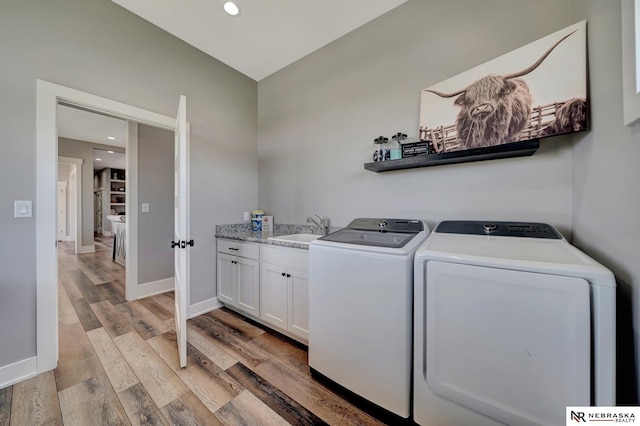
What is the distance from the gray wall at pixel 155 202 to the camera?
3061 millimetres

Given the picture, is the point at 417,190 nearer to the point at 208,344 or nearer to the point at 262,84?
the point at 208,344

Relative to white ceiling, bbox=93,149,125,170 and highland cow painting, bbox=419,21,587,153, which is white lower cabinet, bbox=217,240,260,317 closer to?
highland cow painting, bbox=419,21,587,153

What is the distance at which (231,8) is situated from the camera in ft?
6.49

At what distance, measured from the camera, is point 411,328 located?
118 cm

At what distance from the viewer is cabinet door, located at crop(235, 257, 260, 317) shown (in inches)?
88.4

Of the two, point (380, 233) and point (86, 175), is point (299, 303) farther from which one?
point (86, 175)

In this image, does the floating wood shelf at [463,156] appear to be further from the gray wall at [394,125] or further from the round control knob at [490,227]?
the round control knob at [490,227]

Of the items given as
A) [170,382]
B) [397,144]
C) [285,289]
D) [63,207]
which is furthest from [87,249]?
[397,144]

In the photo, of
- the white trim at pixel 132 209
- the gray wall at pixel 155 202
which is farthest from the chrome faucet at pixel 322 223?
the white trim at pixel 132 209

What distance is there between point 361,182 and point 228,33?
1.93m

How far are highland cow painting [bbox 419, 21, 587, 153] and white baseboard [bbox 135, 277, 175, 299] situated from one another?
11.8 ft

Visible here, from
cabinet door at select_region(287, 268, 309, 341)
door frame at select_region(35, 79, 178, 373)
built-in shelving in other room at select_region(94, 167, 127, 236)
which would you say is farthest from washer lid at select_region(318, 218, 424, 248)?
built-in shelving in other room at select_region(94, 167, 127, 236)

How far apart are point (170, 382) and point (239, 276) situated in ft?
3.31

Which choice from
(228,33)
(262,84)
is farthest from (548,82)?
(262,84)
